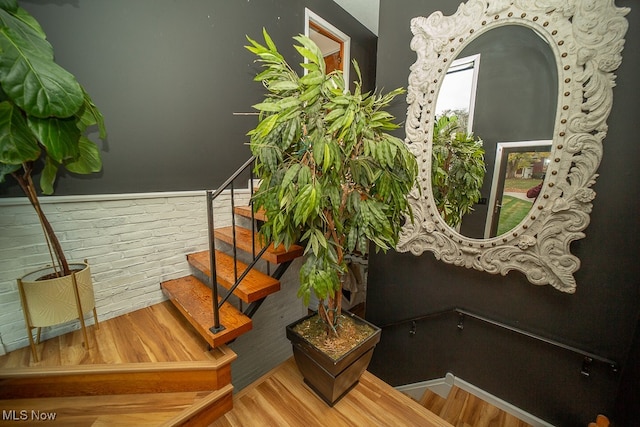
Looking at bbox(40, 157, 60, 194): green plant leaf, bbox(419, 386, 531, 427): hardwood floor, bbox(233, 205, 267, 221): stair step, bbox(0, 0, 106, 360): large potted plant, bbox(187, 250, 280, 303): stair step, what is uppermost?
bbox(0, 0, 106, 360): large potted plant

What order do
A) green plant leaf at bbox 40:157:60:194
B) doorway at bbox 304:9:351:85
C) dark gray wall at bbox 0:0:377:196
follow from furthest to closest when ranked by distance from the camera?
doorway at bbox 304:9:351:85 < dark gray wall at bbox 0:0:377:196 < green plant leaf at bbox 40:157:60:194

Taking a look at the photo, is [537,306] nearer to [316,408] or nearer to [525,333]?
[525,333]

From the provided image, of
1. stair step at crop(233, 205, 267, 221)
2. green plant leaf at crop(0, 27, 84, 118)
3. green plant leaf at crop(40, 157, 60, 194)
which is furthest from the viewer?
stair step at crop(233, 205, 267, 221)

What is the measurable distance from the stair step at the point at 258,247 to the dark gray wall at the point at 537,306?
37.1 inches

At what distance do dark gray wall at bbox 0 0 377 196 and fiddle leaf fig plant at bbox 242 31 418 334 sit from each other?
3.53 feet

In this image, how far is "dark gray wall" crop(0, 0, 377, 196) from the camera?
5.04 feet

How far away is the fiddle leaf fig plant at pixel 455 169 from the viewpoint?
1.73 metres

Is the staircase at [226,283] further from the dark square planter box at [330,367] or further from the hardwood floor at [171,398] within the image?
the dark square planter box at [330,367]

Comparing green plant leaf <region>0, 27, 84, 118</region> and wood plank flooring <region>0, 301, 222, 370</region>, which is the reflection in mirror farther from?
green plant leaf <region>0, 27, 84, 118</region>

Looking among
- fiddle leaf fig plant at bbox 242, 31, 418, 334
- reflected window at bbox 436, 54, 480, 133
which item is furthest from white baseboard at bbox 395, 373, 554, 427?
reflected window at bbox 436, 54, 480, 133

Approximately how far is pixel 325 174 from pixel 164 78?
1609 millimetres

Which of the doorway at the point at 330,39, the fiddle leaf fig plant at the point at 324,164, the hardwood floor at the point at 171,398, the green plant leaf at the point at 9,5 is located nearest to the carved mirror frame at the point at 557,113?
the fiddle leaf fig plant at the point at 324,164

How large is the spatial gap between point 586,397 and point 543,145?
1.57 meters

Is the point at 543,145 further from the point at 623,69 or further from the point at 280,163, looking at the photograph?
the point at 280,163
